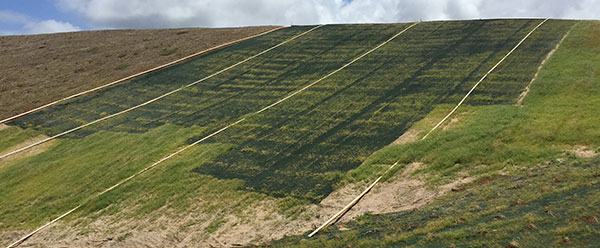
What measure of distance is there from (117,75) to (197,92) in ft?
25.1

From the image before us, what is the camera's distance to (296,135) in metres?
16.2

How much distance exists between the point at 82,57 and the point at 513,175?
3247 centimetres

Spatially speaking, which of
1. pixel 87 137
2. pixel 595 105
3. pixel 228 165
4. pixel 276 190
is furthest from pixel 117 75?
pixel 595 105

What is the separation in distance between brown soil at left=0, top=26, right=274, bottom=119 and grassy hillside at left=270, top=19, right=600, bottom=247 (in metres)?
20.7

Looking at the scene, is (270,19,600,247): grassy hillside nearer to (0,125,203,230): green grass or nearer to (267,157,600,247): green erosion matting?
(267,157,600,247): green erosion matting

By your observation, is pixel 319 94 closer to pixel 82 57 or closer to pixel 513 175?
pixel 513 175

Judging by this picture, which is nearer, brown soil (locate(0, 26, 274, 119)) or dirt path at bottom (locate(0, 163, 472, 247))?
dirt path at bottom (locate(0, 163, 472, 247))

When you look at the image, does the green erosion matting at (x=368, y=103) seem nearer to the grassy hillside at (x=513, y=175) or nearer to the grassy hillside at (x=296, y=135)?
the grassy hillside at (x=296, y=135)

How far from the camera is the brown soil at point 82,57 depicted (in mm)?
26766

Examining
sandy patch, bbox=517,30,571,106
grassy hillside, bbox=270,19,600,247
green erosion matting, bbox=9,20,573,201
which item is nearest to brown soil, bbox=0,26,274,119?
green erosion matting, bbox=9,20,573,201

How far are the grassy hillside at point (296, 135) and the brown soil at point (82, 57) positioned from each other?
10.5ft

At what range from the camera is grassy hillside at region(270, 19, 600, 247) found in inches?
299

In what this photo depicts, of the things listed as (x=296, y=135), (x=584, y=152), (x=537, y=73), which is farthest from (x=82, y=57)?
(x=584, y=152)

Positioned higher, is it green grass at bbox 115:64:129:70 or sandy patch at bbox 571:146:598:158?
green grass at bbox 115:64:129:70
